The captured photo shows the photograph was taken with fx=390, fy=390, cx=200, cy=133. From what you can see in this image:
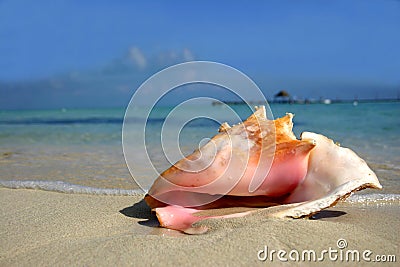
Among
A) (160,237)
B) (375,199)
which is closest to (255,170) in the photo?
(160,237)

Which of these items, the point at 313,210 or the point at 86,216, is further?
the point at 86,216

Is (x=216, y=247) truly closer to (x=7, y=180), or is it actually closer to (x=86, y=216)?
(x=86, y=216)

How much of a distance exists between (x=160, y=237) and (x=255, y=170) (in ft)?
2.43

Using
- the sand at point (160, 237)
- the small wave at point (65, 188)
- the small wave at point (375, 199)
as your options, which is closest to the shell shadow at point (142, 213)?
the sand at point (160, 237)

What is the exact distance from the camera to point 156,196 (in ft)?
7.80

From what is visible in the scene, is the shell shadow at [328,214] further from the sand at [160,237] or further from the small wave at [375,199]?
the small wave at [375,199]

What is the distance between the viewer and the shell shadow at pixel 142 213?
2.31 metres

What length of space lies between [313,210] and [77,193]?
198 cm

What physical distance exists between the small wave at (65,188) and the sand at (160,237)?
64 cm

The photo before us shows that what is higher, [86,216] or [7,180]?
[86,216]

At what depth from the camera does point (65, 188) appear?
334cm

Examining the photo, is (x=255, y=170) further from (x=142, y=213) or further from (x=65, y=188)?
(x=65, y=188)

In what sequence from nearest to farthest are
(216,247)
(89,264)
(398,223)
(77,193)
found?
(89,264), (216,247), (398,223), (77,193)

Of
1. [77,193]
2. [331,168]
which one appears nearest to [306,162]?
[331,168]
